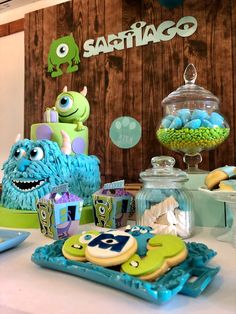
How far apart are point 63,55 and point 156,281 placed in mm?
1244

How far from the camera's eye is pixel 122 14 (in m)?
1.29

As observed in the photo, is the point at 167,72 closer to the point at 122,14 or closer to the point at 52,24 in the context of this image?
the point at 122,14

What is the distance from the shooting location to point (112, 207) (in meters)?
0.77

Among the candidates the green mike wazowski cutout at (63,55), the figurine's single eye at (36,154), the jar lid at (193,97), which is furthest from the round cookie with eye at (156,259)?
the green mike wazowski cutout at (63,55)

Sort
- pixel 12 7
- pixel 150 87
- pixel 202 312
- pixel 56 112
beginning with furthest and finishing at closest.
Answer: pixel 12 7 < pixel 150 87 < pixel 56 112 < pixel 202 312

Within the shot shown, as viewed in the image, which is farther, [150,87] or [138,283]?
[150,87]

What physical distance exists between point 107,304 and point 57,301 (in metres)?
0.07

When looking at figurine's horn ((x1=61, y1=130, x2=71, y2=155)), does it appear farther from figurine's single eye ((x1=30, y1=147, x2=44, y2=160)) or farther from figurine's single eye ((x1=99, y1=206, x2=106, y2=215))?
figurine's single eye ((x1=99, y1=206, x2=106, y2=215))

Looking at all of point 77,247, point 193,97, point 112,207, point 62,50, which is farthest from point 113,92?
point 77,247

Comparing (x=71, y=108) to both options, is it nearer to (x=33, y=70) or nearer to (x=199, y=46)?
(x=199, y=46)

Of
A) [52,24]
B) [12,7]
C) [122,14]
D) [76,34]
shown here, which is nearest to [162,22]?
[122,14]

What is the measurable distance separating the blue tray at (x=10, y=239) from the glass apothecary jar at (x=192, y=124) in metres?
0.47

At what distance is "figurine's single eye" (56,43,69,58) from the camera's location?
142 cm

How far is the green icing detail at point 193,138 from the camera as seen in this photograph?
32.2 inches
